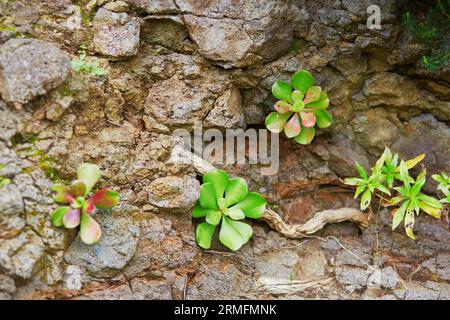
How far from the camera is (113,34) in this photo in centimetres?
325

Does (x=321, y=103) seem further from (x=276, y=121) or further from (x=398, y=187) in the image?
(x=398, y=187)

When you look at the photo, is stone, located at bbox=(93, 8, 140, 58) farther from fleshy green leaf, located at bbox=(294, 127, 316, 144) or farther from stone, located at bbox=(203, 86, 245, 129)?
fleshy green leaf, located at bbox=(294, 127, 316, 144)

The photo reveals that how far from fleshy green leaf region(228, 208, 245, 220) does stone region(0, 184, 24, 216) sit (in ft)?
4.10

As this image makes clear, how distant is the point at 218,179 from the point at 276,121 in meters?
0.64

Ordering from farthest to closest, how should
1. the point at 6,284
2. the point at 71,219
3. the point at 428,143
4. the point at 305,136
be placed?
the point at 428,143, the point at 305,136, the point at 71,219, the point at 6,284

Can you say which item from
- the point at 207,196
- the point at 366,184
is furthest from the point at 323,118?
the point at 207,196

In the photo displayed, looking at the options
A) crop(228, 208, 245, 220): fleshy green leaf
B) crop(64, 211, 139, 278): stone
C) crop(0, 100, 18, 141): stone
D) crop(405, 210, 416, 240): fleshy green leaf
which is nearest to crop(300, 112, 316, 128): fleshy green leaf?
crop(228, 208, 245, 220): fleshy green leaf

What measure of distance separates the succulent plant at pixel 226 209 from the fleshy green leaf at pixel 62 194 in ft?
2.67

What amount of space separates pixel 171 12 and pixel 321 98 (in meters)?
1.18

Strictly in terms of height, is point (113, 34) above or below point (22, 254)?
above

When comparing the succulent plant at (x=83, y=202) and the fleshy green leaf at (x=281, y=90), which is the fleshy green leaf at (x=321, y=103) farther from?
the succulent plant at (x=83, y=202)

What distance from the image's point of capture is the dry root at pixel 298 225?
132 inches

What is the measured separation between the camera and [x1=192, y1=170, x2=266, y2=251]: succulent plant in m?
3.25

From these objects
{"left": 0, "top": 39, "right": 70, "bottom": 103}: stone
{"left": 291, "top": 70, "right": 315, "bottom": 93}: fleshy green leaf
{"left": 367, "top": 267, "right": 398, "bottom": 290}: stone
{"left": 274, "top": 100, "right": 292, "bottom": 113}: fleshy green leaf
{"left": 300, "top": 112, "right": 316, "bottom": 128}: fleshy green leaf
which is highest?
{"left": 0, "top": 39, "right": 70, "bottom": 103}: stone
